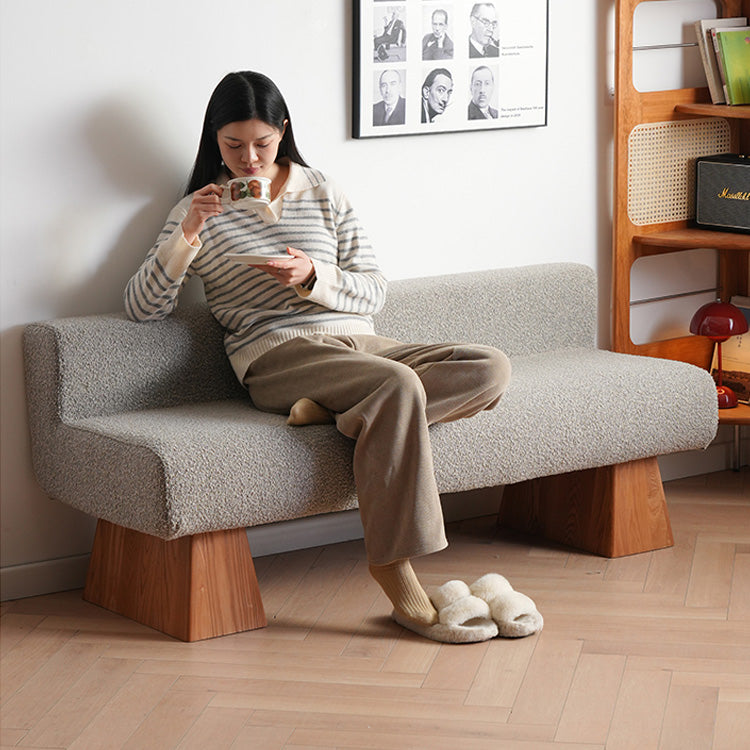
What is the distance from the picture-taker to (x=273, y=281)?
110 inches

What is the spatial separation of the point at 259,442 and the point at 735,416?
57.7 inches

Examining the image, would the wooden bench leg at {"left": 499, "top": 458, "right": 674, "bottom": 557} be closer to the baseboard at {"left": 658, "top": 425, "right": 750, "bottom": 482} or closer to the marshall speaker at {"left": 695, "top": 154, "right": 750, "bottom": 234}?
the baseboard at {"left": 658, "top": 425, "right": 750, "bottom": 482}

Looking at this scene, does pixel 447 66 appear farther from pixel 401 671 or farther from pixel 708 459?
pixel 401 671

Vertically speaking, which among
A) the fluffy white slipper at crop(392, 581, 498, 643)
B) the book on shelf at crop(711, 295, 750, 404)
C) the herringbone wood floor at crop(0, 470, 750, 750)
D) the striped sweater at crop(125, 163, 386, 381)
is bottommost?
the herringbone wood floor at crop(0, 470, 750, 750)

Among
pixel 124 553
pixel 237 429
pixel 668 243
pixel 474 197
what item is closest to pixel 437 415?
pixel 237 429

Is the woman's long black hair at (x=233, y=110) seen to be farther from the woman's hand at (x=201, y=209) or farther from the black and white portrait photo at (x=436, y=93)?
the black and white portrait photo at (x=436, y=93)

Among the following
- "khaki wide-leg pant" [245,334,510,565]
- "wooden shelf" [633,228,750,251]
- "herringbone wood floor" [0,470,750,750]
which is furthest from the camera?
"wooden shelf" [633,228,750,251]

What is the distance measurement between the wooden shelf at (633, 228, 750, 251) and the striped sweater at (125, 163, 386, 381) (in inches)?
36.7

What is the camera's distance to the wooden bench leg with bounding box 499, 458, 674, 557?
300 cm

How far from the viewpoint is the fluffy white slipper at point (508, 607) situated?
2518 mm

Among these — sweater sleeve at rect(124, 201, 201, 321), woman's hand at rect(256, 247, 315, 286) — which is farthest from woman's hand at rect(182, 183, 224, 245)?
woman's hand at rect(256, 247, 315, 286)

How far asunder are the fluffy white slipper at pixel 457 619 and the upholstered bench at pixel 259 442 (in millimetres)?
223

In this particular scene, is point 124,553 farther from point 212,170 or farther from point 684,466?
point 684,466

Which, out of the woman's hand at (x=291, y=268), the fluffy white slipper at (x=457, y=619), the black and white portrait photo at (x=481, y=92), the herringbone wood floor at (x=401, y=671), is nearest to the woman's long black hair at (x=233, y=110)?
the woman's hand at (x=291, y=268)
